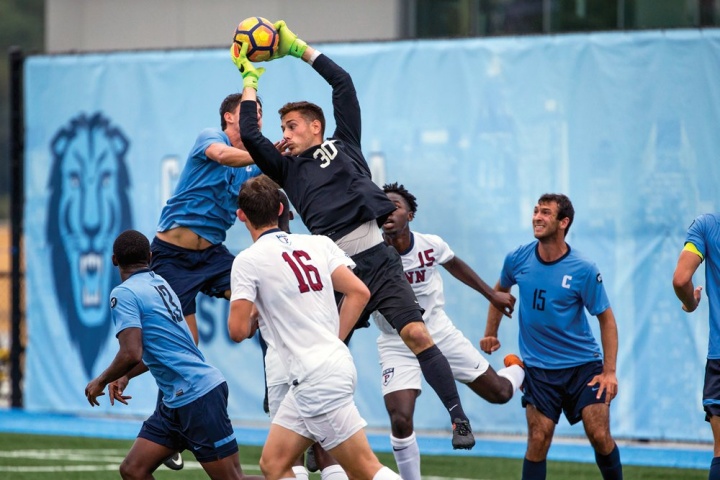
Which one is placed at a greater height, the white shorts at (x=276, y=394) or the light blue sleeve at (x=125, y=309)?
the light blue sleeve at (x=125, y=309)

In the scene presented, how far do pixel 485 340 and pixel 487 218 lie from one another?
3.75 metres

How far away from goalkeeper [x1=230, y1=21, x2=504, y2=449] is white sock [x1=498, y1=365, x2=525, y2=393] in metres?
1.58

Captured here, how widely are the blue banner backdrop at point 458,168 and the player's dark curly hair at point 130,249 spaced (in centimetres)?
599

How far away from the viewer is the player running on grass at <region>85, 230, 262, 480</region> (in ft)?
24.8

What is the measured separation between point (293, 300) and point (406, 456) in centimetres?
269

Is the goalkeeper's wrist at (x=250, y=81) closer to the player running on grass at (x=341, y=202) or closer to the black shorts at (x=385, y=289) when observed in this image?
the player running on grass at (x=341, y=202)

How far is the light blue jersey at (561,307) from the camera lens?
907 cm

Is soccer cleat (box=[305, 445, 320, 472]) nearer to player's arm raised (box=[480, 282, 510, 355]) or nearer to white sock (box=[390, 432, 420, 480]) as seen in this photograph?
white sock (box=[390, 432, 420, 480])

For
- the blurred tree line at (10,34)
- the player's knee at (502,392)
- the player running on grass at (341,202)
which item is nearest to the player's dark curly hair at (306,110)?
the player running on grass at (341,202)

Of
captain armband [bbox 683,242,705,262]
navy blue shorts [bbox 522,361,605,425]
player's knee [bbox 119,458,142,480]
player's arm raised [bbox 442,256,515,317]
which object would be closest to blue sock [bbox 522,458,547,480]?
navy blue shorts [bbox 522,361,605,425]

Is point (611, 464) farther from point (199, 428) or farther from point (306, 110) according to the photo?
point (306, 110)

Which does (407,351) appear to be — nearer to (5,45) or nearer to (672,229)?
(672,229)

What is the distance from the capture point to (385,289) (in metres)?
8.19

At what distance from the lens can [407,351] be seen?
9781mm
